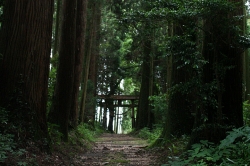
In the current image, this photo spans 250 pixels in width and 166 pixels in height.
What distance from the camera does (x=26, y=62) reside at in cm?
601

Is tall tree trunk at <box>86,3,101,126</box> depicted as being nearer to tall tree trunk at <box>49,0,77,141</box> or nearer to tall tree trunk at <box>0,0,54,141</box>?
tall tree trunk at <box>49,0,77,141</box>

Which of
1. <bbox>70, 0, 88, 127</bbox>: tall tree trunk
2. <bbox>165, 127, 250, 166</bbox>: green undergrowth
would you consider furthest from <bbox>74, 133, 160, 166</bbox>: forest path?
<bbox>70, 0, 88, 127</bbox>: tall tree trunk

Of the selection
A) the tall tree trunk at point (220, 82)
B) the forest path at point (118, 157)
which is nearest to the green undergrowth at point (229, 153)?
the tall tree trunk at point (220, 82)

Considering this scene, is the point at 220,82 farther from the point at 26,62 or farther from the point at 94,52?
the point at 94,52

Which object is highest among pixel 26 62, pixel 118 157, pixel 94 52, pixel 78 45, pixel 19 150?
pixel 94 52

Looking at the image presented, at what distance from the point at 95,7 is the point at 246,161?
15.1m

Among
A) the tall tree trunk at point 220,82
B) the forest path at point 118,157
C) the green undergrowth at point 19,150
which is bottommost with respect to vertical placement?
the forest path at point 118,157

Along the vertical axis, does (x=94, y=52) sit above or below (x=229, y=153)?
above

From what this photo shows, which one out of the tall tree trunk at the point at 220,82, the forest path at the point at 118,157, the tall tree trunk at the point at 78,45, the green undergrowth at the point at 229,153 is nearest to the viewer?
the green undergrowth at the point at 229,153

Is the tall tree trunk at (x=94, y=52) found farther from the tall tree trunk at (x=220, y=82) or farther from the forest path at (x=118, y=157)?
the tall tree trunk at (x=220, y=82)

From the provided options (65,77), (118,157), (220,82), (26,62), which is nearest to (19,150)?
(26,62)

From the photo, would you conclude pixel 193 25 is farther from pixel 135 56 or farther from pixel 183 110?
pixel 135 56

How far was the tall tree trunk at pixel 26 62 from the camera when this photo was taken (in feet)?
19.1

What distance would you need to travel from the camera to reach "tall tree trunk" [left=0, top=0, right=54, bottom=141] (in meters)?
5.83
